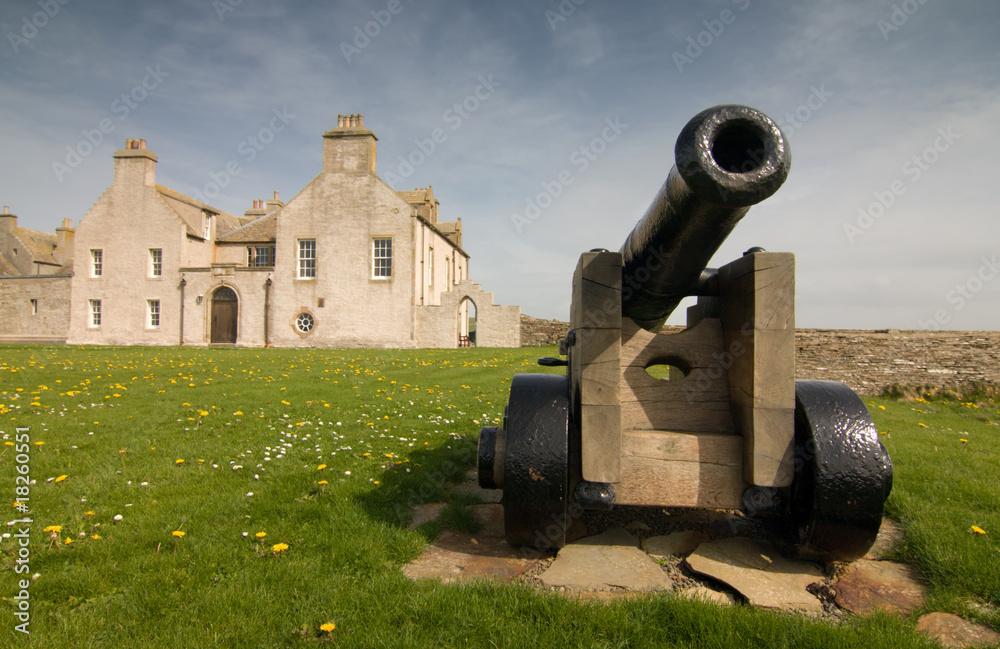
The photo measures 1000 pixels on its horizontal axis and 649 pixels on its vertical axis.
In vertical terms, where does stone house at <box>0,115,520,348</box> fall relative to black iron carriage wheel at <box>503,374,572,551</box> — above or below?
above

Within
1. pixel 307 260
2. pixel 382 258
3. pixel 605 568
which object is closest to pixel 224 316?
pixel 307 260

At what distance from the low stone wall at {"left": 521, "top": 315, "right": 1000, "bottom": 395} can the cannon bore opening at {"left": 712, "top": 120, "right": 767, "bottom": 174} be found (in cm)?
1270

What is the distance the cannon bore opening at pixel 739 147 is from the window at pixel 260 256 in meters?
30.3

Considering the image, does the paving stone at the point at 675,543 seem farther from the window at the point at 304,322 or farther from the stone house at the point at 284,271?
the window at the point at 304,322

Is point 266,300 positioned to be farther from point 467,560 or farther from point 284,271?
point 467,560

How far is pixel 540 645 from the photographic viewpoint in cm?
221

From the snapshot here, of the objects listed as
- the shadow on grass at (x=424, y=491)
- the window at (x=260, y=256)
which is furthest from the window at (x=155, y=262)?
the shadow on grass at (x=424, y=491)

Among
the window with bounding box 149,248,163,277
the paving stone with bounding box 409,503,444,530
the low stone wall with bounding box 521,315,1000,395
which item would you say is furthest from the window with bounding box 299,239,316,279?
the paving stone with bounding box 409,503,444,530

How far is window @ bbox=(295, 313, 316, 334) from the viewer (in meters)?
26.1

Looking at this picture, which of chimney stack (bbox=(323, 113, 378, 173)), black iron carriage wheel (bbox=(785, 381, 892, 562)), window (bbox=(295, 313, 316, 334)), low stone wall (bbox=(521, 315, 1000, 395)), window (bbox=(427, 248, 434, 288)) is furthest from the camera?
window (bbox=(427, 248, 434, 288))

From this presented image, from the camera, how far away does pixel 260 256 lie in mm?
29719

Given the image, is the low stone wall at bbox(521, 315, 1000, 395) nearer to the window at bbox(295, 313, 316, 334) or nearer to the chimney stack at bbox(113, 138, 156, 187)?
the window at bbox(295, 313, 316, 334)

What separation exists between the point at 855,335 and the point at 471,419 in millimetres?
11148

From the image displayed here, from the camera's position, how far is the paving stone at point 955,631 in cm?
223
